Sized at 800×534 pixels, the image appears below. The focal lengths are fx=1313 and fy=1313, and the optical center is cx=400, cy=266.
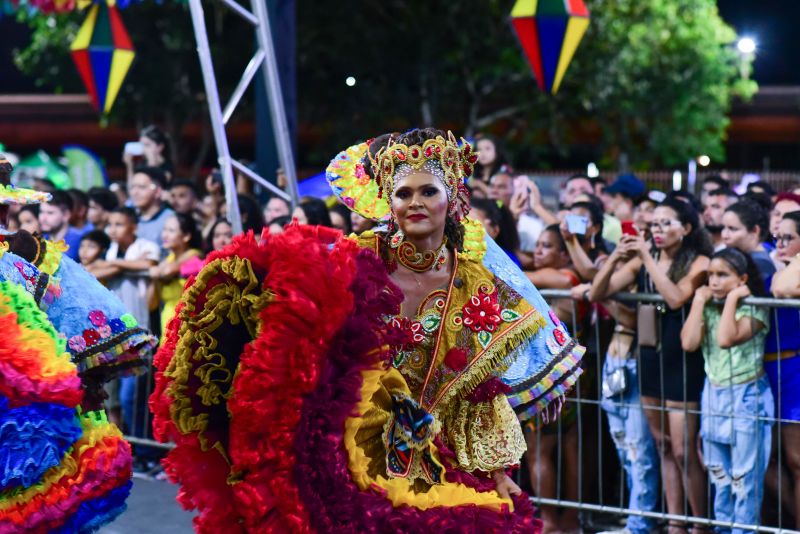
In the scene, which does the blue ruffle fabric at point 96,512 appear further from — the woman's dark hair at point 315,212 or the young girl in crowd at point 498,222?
the woman's dark hair at point 315,212

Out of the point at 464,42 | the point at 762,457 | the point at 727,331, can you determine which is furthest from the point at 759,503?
the point at 464,42

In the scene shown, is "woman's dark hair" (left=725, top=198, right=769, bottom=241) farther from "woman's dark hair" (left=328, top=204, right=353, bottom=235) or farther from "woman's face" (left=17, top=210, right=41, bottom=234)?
"woman's face" (left=17, top=210, right=41, bottom=234)

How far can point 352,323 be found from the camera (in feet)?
12.5

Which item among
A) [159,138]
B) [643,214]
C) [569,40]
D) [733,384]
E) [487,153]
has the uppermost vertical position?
[569,40]

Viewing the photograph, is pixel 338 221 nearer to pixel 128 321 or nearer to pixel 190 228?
pixel 190 228

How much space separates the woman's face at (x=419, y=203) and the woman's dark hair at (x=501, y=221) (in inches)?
114

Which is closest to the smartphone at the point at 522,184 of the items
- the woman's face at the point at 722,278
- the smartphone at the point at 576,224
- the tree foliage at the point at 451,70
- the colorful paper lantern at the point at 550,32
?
the smartphone at the point at 576,224

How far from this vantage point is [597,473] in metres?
7.08

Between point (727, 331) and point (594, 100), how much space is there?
55.3 ft

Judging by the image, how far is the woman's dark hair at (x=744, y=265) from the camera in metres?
6.26

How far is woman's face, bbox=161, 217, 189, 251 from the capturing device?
27.7 feet

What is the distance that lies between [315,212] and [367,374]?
3.94 m

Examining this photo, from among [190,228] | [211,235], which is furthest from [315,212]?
[190,228]

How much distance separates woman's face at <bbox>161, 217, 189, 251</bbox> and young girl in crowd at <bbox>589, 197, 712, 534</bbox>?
298cm
